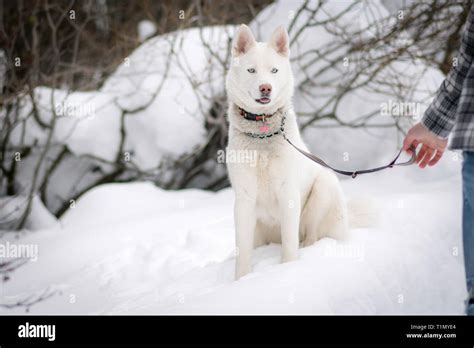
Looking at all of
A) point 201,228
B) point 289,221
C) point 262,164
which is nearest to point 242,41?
point 262,164

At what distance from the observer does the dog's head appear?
8.66 feet

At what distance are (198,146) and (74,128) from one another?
1.43 metres

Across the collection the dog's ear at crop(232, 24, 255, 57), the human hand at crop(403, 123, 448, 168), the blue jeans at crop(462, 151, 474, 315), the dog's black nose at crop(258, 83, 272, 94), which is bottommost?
the blue jeans at crop(462, 151, 474, 315)

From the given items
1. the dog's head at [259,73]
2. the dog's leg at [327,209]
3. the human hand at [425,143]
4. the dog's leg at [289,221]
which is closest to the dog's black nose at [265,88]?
the dog's head at [259,73]

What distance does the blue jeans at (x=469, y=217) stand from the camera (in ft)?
4.71

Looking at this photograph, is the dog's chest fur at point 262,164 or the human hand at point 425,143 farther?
the dog's chest fur at point 262,164

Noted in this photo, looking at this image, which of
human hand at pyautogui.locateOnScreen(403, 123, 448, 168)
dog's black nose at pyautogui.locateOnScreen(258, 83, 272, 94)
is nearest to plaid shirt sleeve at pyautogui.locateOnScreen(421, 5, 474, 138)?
human hand at pyautogui.locateOnScreen(403, 123, 448, 168)

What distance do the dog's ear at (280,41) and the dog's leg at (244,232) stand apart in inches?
32.2

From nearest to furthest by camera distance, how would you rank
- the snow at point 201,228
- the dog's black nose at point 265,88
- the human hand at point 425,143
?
the human hand at point 425,143
the snow at point 201,228
the dog's black nose at point 265,88

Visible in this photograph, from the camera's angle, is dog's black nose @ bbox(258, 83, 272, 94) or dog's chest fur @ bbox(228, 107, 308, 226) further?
dog's chest fur @ bbox(228, 107, 308, 226)

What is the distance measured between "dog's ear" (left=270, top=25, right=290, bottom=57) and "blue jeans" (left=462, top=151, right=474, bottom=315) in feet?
4.92

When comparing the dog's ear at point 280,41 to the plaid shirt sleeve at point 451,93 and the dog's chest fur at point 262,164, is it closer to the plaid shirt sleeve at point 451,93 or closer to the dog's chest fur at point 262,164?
the dog's chest fur at point 262,164

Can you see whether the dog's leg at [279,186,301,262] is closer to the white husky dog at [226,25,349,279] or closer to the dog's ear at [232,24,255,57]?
the white husky dog at [226,25,349,279]
